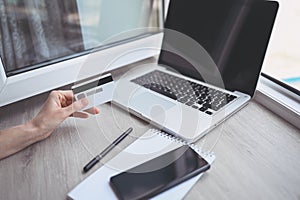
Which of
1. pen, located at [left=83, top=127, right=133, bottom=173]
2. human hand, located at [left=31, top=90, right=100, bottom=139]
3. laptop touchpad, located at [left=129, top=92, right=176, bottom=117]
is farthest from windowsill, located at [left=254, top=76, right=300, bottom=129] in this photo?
human hand, located at [left=31, top=90, right=100, bottom=139]

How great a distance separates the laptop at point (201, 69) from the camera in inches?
28.0

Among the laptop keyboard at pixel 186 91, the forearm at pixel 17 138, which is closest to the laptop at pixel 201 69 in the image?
the laptop keyboard at pixel 186 91

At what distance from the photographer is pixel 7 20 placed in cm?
76

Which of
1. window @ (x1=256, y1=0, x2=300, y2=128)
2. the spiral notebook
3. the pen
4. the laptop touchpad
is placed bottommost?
the pen

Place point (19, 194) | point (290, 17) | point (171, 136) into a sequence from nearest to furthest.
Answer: point (19, 194) < point (171, 136) < point (290, 17)

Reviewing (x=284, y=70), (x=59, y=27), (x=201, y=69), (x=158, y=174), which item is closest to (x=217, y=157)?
(x=158, y=174)

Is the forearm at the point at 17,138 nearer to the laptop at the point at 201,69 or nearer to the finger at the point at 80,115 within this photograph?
the finger at the point at 80,115

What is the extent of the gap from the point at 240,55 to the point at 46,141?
22.4 inches

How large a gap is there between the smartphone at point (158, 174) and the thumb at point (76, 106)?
0.23m

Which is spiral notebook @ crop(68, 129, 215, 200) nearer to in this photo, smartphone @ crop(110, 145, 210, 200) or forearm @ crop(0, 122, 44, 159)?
smartphone @ crop(110, 145, 210, 200)

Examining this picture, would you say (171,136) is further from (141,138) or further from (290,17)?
(290,17)

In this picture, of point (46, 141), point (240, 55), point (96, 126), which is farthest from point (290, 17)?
point (46, 141)

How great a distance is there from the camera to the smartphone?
0.50 metres

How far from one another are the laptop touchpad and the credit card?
0.09 metres
